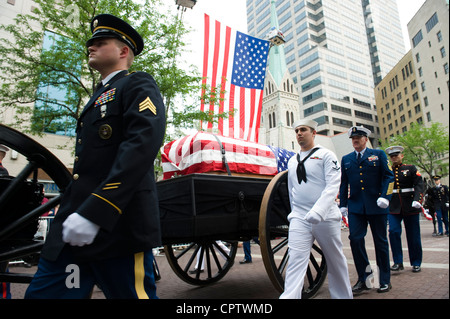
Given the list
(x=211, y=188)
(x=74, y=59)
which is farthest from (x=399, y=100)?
(x=211, y=188)

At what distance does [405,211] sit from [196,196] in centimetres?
436

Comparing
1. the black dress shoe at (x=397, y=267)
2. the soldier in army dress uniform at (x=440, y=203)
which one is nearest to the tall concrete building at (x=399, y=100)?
the soldier in army dress uniform at (x=440, y=203)

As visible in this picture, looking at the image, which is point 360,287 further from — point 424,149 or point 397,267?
point 424,149

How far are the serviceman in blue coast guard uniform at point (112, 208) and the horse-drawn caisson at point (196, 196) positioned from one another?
54 centimetres

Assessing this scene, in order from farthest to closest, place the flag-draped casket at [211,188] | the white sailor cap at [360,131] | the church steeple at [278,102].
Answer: the church steeple at [278,102] < the white sailor cap at [360,131] < the flag-draped casket at [211,188]

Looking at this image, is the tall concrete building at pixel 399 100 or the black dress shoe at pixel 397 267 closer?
the black dress shoe at pixel 397 267

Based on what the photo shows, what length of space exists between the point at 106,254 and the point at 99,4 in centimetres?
1139

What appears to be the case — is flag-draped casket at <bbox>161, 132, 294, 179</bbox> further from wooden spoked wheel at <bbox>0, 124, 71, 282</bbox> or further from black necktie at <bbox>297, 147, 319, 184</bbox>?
wooden spoked wheel at <bbox>0, 124, 71, 282</bbox>

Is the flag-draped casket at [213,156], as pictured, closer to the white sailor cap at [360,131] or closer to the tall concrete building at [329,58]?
the white sailor cap at [360,131]

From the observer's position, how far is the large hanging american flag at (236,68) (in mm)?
10258

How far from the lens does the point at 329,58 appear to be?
77750 mm

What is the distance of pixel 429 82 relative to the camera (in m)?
1.01

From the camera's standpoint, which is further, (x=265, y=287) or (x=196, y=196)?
(x=265, y=287)
